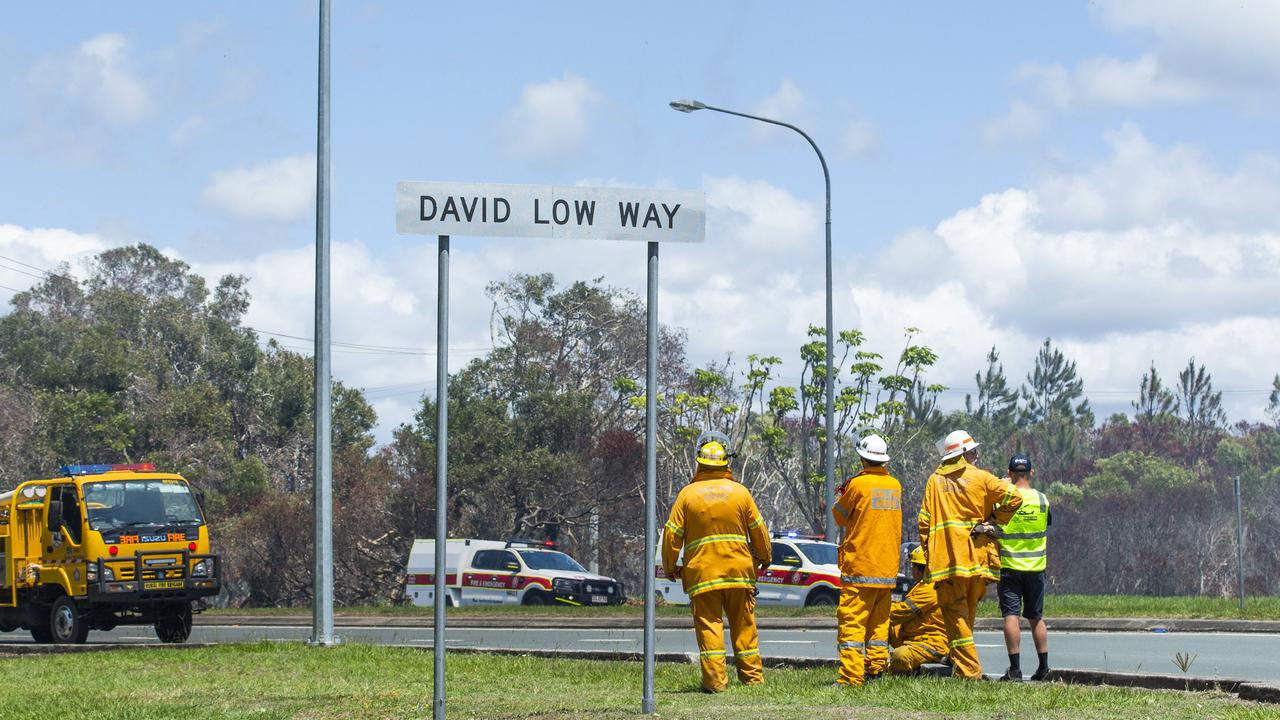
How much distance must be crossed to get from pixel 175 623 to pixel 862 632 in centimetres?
1367

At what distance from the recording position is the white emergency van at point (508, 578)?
34250 mm

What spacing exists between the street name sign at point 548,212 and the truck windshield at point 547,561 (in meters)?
26.3

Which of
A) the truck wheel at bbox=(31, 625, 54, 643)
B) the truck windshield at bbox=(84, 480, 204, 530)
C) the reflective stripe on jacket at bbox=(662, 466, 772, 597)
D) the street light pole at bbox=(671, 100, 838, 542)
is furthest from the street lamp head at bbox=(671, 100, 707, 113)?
the reflective stripe on jacket at bbox=(662, 466, 772, 597)

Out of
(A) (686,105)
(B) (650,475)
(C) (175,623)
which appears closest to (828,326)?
(A) (686,105)

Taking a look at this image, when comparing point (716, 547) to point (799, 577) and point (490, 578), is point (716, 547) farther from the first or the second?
point (490, 578)

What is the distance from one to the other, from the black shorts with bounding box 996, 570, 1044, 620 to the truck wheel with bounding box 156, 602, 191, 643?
13.1 metres

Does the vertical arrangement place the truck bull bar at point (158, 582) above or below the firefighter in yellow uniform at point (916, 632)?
below

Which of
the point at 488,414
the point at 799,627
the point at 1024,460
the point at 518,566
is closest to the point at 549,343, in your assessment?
the point at 488,414

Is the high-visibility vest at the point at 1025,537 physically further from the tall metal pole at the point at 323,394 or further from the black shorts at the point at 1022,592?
the tall metal pole at the point at 323,394

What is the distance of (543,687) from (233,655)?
16.5 feet

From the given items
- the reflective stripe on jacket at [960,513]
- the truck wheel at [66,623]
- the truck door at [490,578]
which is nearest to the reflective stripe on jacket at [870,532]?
the reflective stripe on jacket at [960,513]

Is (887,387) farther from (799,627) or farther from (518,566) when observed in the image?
(799,627)

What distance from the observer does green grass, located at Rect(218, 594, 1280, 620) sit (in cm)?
2241

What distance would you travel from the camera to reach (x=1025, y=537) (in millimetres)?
11898
